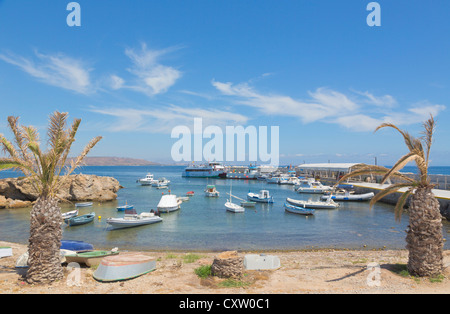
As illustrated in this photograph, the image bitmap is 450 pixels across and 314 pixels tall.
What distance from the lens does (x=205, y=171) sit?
421 feet

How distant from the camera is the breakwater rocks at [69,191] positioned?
40438 mm

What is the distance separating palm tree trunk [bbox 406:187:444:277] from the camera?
10.1m

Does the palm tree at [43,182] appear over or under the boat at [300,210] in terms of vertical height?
over

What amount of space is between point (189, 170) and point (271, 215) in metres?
98.2

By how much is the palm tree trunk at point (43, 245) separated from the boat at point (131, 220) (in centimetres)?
1675

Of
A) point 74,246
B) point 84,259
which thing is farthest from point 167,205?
point 84,259

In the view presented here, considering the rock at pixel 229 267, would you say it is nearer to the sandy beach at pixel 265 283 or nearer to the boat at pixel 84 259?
the sandy beach at pixel 265 283

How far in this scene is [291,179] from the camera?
88.9m

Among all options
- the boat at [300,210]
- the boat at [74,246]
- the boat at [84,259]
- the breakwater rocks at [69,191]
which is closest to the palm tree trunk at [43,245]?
the boat at [84,259]

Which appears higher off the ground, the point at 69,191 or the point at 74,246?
the point at 69,191

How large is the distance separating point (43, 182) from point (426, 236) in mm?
13305

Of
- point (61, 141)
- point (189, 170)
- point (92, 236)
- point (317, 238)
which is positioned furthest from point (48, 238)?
point (189, 170)

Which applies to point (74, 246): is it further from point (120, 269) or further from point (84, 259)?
point (120, 269)

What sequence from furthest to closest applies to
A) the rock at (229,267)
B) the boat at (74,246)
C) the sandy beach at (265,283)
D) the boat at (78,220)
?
the boat at (78,220) → the boat at (74,246) → the rock at (229,267) → the sandy beach at (265,283)
